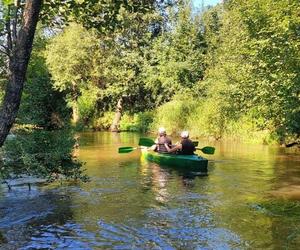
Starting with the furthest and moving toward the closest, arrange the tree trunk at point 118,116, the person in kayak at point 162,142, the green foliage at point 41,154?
the tree trunk at point 118,116 < the person in kayak at point 162,142 < the green foliage at point 41,154

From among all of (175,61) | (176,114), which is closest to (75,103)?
(175,61)

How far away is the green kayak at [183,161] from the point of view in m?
14.2

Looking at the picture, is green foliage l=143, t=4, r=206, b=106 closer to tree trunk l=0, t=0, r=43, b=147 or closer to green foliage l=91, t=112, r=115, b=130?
green foliage l=91, t=112, r=115, b=130

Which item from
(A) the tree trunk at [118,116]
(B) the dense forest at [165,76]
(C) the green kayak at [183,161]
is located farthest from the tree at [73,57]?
(C) the green kayak at [183,161]

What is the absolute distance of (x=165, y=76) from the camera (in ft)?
105

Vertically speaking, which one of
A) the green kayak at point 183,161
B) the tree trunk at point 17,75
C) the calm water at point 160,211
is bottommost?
the calm water at point 160,211

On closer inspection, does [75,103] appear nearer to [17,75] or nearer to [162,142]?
[162,142]

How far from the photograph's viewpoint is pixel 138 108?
112 ft

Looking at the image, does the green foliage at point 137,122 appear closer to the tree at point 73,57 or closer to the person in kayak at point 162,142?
the tree at point 73,57

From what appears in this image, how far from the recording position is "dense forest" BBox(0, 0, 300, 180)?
10.3m

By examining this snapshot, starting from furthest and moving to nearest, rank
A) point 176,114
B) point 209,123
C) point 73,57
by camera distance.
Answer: point 73,57 → point 176,114 → point 209,123

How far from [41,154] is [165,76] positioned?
2249 cm

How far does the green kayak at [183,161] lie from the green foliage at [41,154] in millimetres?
4672

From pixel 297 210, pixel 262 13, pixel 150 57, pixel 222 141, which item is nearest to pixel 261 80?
pixel 262 13
